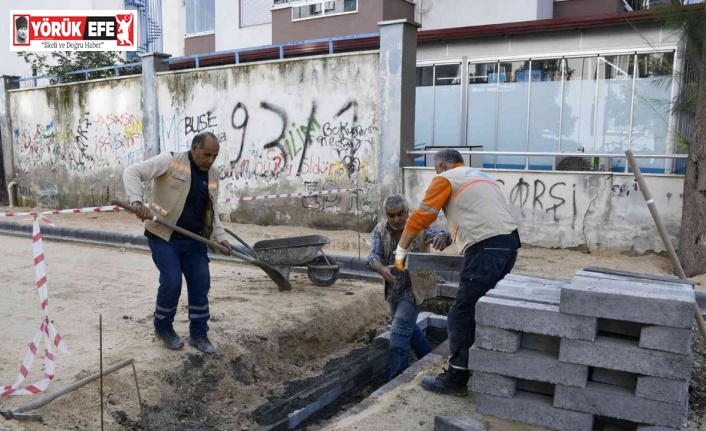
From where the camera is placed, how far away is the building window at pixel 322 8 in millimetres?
16750

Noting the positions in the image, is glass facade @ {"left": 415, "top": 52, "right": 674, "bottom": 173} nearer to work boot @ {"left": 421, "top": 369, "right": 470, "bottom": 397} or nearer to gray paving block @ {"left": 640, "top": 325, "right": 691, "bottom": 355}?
work boot @ {"left": 421, "top": 369, "right": 470, "bottom": 397}

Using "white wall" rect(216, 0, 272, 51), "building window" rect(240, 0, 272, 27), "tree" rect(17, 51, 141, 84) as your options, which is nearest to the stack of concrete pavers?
"building window" rect(240, 0, 272, 27)

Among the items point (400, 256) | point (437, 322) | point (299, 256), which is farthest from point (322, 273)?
point (400, 256)

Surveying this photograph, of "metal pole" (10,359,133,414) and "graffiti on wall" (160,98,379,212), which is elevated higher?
"graffiti on wall" (160,98,379,212)

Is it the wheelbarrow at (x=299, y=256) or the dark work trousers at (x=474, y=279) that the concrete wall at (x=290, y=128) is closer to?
the wheelbarrow at (x=299, y=256)

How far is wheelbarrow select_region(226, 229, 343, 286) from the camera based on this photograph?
7.14m

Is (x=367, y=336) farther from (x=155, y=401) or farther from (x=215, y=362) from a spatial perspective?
(x=155, y=401)

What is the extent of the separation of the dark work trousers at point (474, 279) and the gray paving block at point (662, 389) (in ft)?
3.87

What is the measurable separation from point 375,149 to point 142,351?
679 centimetres

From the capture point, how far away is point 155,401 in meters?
4.43

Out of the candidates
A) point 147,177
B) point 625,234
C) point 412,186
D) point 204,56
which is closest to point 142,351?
point 147,177

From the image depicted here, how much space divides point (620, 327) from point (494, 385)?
755 mm

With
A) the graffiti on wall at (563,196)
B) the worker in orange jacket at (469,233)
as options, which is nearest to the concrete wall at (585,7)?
the graffiti on wall at (563,196)

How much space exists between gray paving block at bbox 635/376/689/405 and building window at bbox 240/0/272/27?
1804 cm
